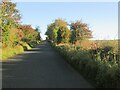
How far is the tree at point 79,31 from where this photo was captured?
52234mm

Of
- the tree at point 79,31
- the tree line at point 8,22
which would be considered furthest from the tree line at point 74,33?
the tree line at point 8,22

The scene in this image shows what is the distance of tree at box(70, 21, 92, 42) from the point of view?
52.2 m

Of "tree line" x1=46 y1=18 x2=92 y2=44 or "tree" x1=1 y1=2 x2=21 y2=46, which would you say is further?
"tree line" x1=46 y1=18 x2=92 y2=44

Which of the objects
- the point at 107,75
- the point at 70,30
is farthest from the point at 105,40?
the point at 70,30

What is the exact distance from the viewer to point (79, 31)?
54625mm

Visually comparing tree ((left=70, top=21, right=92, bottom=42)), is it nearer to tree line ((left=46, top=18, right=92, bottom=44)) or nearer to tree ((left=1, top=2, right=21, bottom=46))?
tree line ((left=46, top=18, right=92, bottom=44))

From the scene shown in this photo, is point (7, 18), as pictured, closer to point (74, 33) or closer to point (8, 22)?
point (8, 22)

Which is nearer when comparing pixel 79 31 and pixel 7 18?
pixel 7 18

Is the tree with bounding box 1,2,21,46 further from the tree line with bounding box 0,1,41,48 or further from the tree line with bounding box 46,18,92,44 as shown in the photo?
the tree line with bounding box 46,18,92,44

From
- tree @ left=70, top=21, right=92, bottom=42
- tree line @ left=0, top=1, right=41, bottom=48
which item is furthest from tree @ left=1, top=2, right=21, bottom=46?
tree @ left=70, top=21, right=92, bottom=42

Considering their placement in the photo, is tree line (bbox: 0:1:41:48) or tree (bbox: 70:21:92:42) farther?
tree (bbox: 70:21:92:42)

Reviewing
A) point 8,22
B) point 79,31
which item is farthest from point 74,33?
point 8,22

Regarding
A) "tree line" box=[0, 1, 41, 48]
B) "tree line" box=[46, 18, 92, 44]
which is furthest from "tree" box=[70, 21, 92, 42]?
"tree line" box=[0, 1, 41, 48]

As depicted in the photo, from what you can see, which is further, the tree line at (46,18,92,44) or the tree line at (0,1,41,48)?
the tree line at (46,18,92,44)
